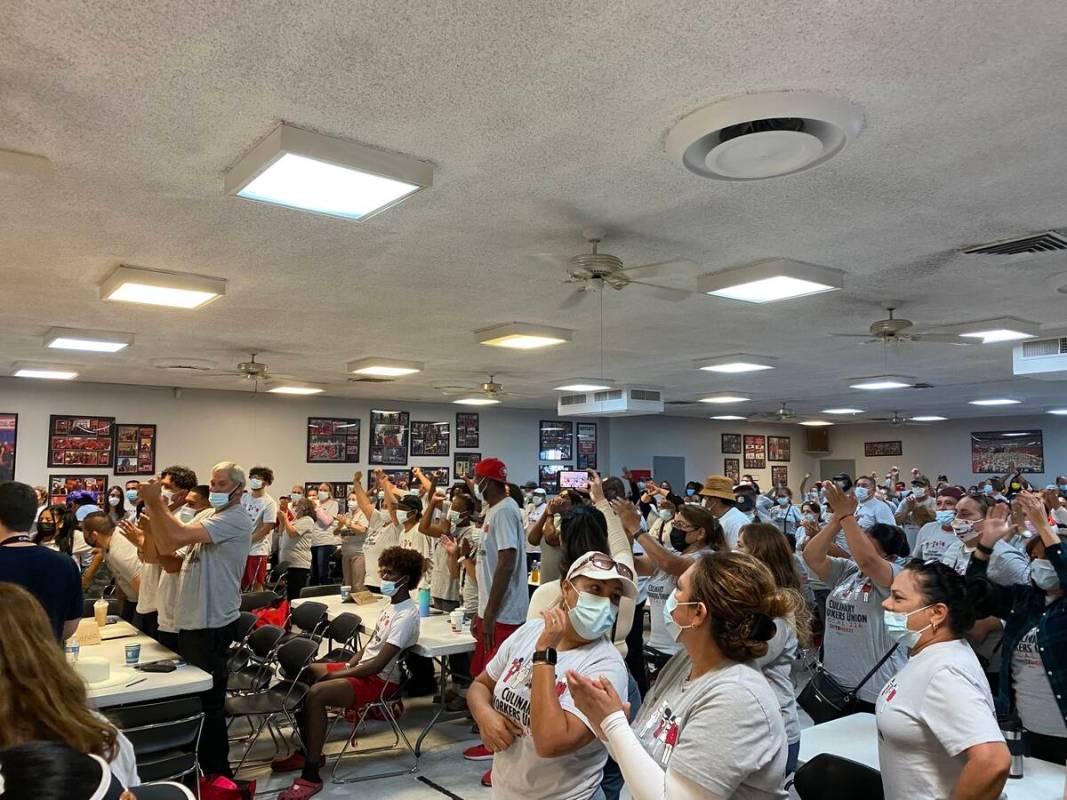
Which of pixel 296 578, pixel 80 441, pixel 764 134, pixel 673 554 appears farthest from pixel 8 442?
pixel 764 134

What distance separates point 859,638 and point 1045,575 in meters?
0.79

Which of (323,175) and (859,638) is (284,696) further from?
(859,638)

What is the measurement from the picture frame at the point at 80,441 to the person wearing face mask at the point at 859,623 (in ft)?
36.3

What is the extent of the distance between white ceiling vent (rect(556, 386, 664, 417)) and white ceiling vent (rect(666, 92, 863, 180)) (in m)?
8.54

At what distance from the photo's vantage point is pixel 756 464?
786 inches

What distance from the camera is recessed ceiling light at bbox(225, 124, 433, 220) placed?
2.76 metres

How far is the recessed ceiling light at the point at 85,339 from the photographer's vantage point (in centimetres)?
668

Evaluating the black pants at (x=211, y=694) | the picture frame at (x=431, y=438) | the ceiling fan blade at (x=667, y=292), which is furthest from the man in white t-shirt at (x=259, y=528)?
the picture frame at (x=431, y=438)

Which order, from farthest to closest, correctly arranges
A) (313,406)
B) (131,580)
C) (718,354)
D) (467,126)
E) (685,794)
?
(313,406) < (718,354) < (131,580) < (467,126) < (685,794)

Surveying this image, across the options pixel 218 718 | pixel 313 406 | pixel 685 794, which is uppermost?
pixel 313 406

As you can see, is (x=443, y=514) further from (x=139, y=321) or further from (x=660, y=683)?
(x=660, y=683)

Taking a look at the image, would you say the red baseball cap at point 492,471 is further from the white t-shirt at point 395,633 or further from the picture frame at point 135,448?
the picture frame at point 135,448

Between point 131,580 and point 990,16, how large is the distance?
5.70 m

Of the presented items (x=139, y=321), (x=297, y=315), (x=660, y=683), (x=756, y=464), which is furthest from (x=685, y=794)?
(x=756, y=464)
